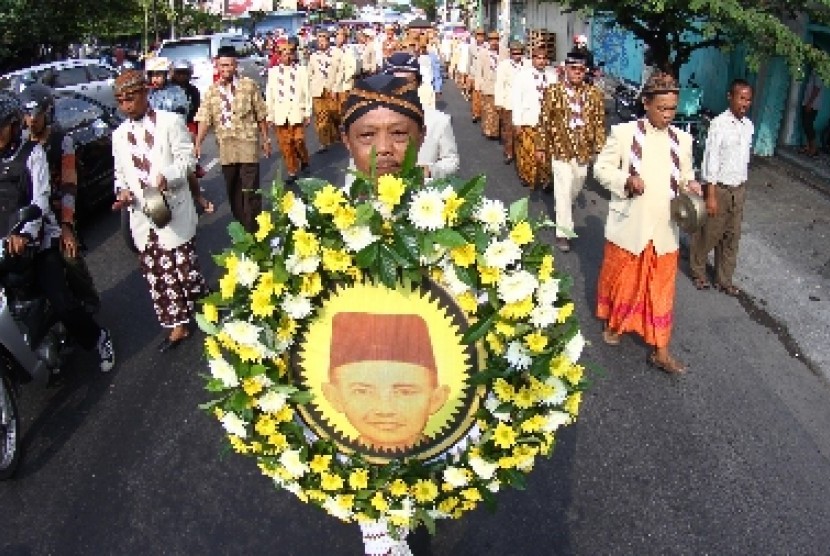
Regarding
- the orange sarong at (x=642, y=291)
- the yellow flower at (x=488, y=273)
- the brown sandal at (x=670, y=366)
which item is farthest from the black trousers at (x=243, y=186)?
the yellow flower at (x=488, y=273)

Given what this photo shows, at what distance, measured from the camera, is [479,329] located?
6.63ft

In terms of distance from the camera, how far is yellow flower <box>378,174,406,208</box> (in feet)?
6.48

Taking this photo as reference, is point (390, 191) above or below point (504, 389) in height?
above

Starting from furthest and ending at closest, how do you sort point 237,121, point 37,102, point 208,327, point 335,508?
point 237,121 → point 37,102 → point 335,508 → point 208,327

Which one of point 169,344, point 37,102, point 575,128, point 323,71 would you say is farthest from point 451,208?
point 323,71

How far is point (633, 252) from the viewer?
4.97 m

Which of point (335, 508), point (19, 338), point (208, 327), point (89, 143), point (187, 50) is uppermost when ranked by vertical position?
point (208, 327)

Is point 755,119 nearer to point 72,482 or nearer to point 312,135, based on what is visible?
point 312,135

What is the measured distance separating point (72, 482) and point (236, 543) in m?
1.15

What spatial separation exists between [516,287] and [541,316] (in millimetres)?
127

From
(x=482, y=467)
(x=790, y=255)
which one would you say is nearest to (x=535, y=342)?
(x=482, y=467)

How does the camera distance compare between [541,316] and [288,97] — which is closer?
[541,316]

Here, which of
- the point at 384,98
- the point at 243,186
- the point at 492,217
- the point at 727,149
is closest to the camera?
the point at 492,217

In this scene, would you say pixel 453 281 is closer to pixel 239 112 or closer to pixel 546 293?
pixel 546 293
